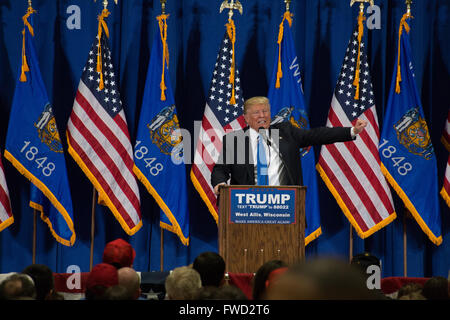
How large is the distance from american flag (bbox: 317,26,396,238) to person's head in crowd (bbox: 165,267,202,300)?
13.6 feet

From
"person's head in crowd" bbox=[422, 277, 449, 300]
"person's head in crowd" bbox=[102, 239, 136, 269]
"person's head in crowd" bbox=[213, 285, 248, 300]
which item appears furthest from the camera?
"person's head in crowd" bbox=[102, 239, 136, 269]

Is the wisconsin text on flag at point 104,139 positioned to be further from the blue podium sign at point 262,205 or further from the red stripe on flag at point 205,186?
the blue podium sign at point 262,205

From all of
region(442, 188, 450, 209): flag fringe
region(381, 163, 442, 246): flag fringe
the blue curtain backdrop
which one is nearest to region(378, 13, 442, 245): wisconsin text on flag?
region(381, 163, 442, 246): flag fringe

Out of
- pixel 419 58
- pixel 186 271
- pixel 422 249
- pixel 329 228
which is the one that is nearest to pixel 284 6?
pixel 419 58

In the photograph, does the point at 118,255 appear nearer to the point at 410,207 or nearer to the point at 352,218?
the point at 352,218

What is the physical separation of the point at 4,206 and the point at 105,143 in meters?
1.29

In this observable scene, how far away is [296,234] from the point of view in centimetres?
485

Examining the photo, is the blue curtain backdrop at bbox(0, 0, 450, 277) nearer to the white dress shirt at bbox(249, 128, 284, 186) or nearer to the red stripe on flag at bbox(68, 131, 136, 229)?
the red stripe on flag at bbox(68, 131, 136, 229)

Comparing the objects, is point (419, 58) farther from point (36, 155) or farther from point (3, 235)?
point (3, 235)

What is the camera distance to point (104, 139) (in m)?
6.99

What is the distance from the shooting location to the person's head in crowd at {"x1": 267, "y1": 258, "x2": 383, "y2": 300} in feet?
3.91

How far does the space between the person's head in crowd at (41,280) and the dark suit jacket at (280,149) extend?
220cm

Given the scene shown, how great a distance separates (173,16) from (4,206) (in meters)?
2.94

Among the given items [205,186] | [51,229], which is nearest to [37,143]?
[51,229]
